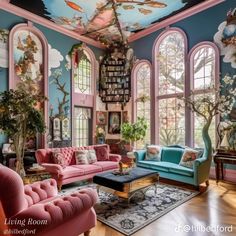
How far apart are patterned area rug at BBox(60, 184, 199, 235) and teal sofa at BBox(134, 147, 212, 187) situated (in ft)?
0.91

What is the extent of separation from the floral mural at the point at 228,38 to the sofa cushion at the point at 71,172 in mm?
4739

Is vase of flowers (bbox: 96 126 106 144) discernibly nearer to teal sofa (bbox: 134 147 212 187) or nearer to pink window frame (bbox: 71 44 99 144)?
pink window frame (bbox: 71 44 99 144)

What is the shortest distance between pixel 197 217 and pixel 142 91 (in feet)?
16.6

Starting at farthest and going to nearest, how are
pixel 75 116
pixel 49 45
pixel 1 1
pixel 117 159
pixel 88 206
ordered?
pixel 75 116
pixel 49 45
pixel 117 159
pixel 1 1
pixel 88 206

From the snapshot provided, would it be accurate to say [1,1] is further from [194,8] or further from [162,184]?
[162,184]

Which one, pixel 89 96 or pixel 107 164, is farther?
pixel 89 96

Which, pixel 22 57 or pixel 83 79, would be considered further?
pixel 83 79

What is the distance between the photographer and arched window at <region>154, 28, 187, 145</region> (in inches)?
254

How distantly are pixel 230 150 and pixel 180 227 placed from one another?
2.70 metres

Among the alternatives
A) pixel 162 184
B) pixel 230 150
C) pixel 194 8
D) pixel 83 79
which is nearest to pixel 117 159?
pixel 162 184

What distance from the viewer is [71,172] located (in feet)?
15.1

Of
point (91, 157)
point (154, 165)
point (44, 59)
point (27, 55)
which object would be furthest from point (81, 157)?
point (27, 55)

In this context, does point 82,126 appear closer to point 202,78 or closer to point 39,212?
point 202,78

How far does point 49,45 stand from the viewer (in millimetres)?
6523
